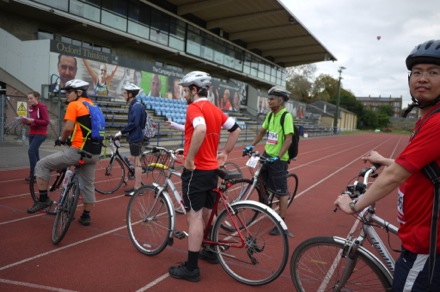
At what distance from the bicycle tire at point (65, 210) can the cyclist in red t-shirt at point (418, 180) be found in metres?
3.54

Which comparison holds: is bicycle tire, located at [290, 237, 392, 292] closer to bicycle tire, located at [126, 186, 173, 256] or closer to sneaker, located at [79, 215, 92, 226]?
bicycle tire, located at [126, 186, 173, 256]

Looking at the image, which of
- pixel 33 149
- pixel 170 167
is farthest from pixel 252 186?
pixel 33 149

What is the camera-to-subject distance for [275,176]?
5.10m

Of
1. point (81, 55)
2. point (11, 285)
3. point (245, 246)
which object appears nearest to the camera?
point (11, 285)

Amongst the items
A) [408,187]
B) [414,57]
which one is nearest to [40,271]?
[408,187]

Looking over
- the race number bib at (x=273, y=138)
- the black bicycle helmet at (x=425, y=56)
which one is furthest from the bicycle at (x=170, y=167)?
the black bicycle helmet at (x=425, y=56)

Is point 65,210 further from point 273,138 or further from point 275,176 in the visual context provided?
point 273,138

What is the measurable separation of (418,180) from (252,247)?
1.99m

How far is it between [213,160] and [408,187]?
1.98m

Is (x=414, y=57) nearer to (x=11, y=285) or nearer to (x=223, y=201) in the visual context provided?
(x=223, y=201)

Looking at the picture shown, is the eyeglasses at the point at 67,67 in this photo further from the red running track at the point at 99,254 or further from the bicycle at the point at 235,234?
the bicycle at the point at 235,234

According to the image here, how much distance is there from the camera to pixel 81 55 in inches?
645

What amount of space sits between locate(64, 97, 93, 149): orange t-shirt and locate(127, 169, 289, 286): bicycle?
4.08ft

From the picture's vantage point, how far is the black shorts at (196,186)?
3.37m
